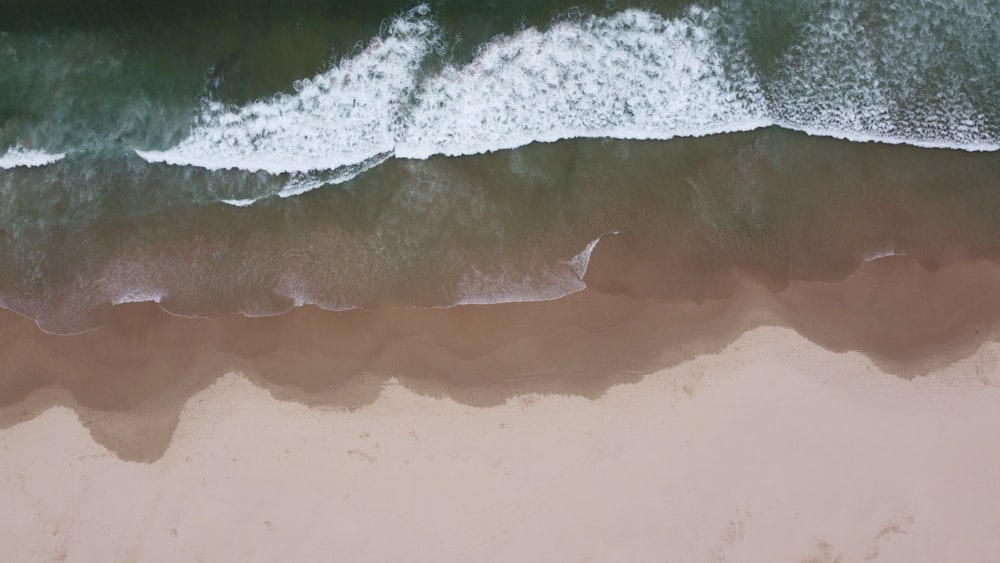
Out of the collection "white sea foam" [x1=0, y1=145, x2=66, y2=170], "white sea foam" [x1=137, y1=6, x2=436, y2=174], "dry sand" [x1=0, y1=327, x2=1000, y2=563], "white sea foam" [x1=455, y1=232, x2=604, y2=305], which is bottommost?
"dry sand" [x1=0, y1=327, x2=1000, y2=563]

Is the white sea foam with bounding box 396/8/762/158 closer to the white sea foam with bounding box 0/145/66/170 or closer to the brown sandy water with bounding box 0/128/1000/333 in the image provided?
the brown sandy water with bounding box 0/128/1000/333

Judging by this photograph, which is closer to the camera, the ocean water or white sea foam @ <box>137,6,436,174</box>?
the ocean water

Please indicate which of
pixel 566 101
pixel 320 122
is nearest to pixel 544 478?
pixel 566 101

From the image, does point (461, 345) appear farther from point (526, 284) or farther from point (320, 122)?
point (320, 122)

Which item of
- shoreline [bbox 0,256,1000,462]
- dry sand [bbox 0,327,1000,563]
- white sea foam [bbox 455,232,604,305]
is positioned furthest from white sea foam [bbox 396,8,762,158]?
dry sand [bbox 0,327,1000,563]

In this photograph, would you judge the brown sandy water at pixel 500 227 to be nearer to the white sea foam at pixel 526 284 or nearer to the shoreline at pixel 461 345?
the white sea foam at pixel 526 284

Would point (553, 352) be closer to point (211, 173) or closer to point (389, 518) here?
point (389, 518)

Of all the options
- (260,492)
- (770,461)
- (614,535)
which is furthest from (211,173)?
(770,461)

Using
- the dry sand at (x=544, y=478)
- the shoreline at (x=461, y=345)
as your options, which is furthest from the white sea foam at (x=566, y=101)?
the dry sand at (x=544, y=478)
